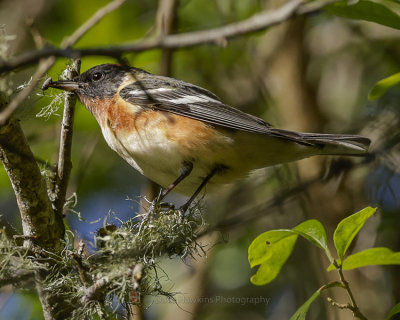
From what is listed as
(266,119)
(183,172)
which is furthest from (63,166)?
(266,119)

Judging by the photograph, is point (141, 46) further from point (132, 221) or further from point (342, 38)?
point (342, 38)

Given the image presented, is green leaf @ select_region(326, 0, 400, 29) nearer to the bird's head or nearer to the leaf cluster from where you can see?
the leaf cluster

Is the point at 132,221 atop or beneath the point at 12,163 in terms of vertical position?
beneath

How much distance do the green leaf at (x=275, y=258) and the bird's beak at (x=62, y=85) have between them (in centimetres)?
164

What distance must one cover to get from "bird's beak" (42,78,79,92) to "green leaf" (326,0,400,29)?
5.48 feet

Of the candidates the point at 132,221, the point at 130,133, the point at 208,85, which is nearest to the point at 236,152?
the point at 130,133

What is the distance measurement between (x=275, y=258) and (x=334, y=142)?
128 centimetres

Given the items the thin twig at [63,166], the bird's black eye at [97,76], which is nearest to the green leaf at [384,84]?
the thin twig at [63,166]

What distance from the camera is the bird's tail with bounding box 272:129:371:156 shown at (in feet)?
11.1

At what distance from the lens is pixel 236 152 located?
12.4 ft

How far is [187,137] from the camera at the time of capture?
3.69 m

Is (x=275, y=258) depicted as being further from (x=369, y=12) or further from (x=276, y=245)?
(x=369, y=12)

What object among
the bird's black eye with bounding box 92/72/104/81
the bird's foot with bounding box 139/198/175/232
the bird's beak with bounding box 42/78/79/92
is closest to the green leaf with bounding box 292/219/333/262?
the bird's foot with bounding box 139/198/175/232

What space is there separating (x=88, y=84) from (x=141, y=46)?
88.9 inches
